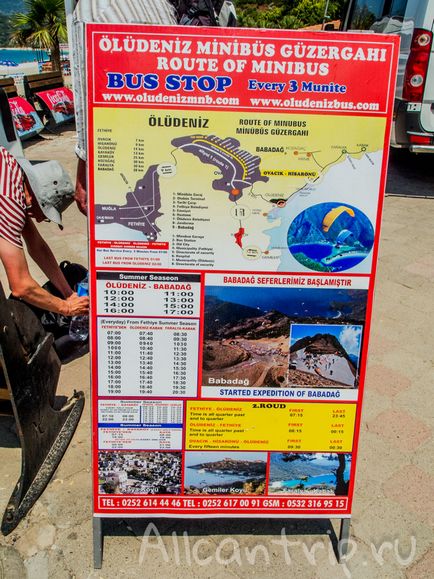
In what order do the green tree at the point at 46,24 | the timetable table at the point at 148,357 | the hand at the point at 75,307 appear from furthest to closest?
the green tree at the point at 46,24 < the hand at the point at 75,307 < the timetable table at the point at 148,357

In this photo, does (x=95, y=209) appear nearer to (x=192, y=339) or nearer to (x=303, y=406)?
(x=192, y=339)

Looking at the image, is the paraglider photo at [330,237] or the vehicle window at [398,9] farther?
the vehicle window at [398,9]

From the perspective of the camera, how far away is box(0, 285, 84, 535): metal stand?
8.41 ft

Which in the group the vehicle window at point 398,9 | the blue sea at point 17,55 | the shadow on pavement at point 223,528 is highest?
the vehicle window at point 398,9

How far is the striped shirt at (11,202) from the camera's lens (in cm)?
265

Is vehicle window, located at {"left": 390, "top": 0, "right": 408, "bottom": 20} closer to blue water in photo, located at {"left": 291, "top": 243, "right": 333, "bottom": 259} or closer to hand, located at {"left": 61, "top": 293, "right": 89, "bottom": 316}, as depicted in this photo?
hand, located at {"left": 61, "top": 293, "right": 89, "bottom": 316}

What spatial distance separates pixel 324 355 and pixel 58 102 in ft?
38.7

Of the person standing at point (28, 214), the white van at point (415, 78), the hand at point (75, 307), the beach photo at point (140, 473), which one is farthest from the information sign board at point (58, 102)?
Result: the beach photo at point (140, 473)

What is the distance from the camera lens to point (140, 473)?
2299 mm

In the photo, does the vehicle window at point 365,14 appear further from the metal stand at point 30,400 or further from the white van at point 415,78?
the metal stand at point 30,400

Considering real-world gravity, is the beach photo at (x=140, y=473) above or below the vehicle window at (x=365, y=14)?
below

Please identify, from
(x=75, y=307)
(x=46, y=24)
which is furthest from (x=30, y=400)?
(x=46, y=24)

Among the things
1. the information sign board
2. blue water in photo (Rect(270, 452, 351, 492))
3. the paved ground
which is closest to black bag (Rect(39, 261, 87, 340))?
the paved ground

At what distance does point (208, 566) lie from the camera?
243 cm
